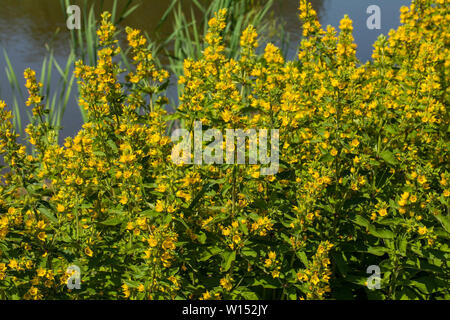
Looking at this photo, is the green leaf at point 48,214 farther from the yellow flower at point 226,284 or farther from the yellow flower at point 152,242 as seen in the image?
the yellow flower at point 226,284

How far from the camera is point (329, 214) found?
10.7 ft

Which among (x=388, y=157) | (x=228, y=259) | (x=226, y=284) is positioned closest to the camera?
(x=228, y=259)

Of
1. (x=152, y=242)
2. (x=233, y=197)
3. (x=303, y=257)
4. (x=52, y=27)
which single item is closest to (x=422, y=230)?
(x=303, y=257)

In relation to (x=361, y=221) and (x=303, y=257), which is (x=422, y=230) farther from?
(x=303, y=257)

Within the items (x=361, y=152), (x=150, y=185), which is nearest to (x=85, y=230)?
(x=150, y=185)

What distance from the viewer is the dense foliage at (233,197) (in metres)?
2.80

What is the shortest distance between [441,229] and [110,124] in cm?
253

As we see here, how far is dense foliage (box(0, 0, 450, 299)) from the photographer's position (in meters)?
2.80

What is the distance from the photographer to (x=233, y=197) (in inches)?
111

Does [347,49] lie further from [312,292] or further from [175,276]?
[175,276]

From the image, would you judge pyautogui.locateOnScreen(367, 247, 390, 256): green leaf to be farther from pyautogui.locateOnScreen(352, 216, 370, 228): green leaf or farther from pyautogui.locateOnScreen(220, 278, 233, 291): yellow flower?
pyautogui.locateOnScreen(220, 278, 233, 291): yellow flower

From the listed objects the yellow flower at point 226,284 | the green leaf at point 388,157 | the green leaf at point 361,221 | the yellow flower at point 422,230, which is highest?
the green leaf at point 388,157

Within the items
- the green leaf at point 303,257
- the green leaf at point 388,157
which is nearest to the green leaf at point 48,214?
the green leaf at point 303,257
